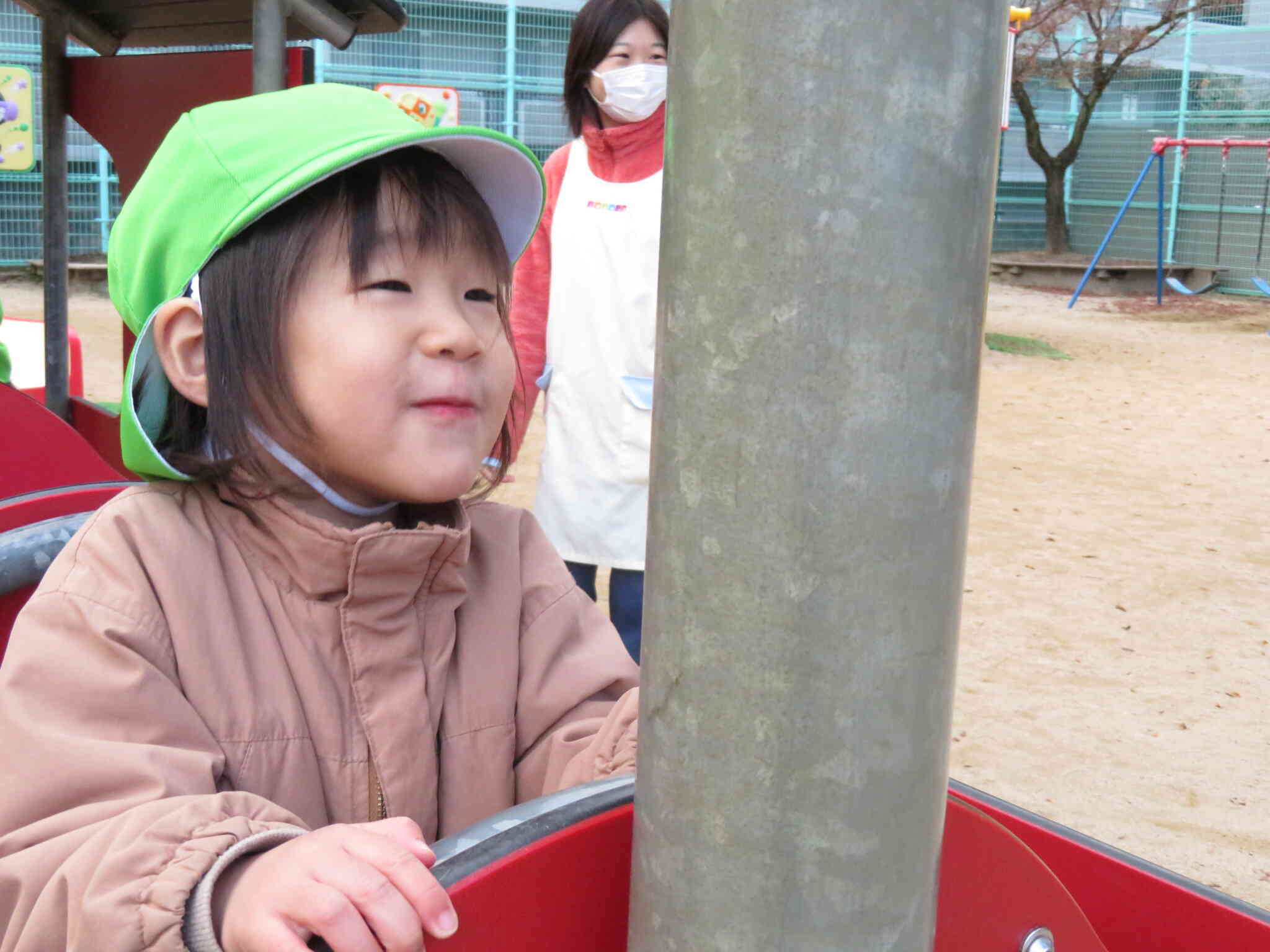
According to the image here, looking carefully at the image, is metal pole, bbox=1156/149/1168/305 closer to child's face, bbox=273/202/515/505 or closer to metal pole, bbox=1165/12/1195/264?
metal pole, bbox=1165/12/1195/264

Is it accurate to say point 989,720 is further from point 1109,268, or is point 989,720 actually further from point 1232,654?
point 1109,268

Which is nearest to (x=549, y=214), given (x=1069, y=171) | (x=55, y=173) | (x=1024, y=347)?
(x=55, y=173)

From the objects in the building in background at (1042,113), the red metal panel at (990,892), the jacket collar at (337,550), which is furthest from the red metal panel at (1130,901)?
the building in background at (1042,113)

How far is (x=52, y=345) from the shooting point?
2.44m

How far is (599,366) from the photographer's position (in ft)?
7.96

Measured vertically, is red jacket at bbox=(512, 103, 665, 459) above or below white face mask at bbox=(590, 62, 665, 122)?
below

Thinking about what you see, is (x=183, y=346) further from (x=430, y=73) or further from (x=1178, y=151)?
(x=1178, y=151)

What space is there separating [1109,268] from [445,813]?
1247 cm

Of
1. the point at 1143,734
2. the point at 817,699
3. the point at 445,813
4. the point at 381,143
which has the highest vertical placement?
the point at 381,143

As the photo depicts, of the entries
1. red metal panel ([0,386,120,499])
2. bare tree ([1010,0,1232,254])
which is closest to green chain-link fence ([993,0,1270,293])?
bare tree ([1010,0,1232,254])

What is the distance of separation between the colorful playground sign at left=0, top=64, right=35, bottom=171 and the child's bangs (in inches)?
388

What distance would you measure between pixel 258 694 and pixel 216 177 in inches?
13.7

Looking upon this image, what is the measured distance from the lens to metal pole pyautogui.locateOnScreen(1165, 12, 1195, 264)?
43.7 ft

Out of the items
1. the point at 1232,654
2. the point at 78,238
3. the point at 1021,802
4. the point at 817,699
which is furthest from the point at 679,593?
the point at 78,238
